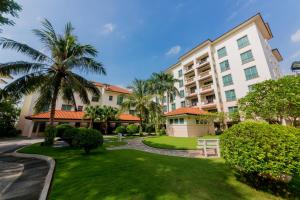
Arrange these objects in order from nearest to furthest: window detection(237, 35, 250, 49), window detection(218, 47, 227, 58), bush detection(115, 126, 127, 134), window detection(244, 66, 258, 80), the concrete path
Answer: the concrete path, window detection(244, 66, 258, 80), window detection(237, 35, 250, 49), bush detection(115, 126, 127, 134), window detection(218, 47, 227, 58)

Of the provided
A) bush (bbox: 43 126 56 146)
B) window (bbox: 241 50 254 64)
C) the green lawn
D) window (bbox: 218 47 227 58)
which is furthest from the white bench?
window (bbox: 218 47 227 58)

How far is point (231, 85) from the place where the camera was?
29703 millimetres

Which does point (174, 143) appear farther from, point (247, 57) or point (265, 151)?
point (247, 57)

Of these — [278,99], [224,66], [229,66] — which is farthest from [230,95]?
[278,99]

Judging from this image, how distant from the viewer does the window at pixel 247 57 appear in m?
27.0

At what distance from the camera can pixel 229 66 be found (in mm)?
30500

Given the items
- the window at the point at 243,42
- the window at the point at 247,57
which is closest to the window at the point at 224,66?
the window at the point at 247,57

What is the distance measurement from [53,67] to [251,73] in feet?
105

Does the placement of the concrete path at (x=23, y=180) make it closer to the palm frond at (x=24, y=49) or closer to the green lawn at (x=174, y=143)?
the palm frond at (x=24, y=49)

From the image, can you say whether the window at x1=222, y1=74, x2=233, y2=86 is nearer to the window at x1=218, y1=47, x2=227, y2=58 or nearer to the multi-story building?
the window at x1=218, y1=47, x2=227, y2=58

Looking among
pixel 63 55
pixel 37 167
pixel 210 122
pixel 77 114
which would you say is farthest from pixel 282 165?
pixel 77 114

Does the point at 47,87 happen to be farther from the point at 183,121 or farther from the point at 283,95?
the point at 283,95

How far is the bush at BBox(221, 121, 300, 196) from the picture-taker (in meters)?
3.63

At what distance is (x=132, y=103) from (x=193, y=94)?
17009 millimetres
